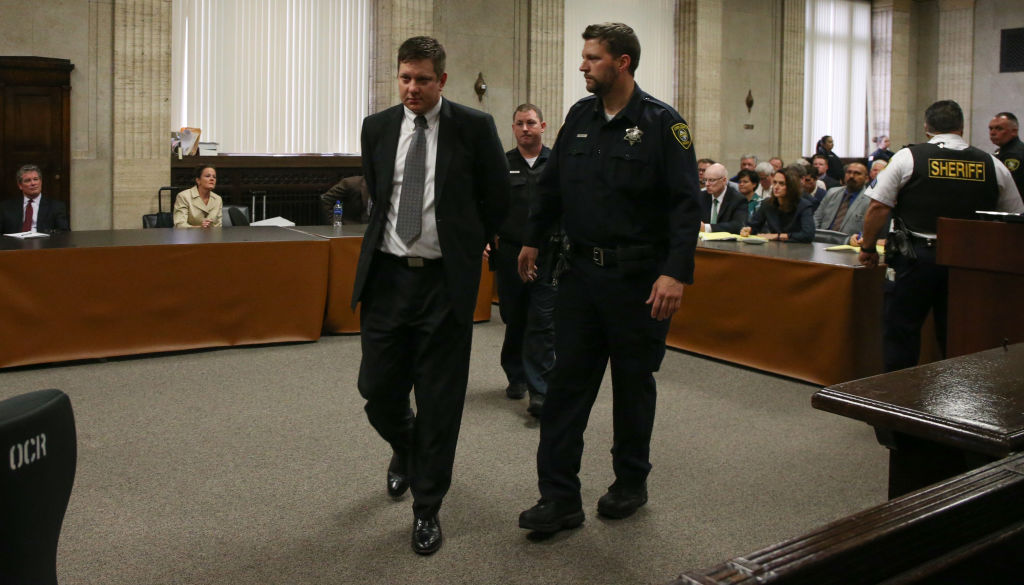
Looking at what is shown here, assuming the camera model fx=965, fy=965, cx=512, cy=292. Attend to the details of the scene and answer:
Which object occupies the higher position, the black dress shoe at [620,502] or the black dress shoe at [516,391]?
the black dress shoe at [516,391]

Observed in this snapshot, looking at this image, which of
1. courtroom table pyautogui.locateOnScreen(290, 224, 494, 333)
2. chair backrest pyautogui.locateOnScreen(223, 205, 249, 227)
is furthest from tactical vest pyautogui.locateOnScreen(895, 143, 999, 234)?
chair backrest pyautogui.locateOnScreen(223, 205, 249, 227)

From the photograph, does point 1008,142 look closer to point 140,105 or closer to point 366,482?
point 366,482

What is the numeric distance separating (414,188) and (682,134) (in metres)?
0.88

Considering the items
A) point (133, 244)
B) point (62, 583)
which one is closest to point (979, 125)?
point (133, 244)

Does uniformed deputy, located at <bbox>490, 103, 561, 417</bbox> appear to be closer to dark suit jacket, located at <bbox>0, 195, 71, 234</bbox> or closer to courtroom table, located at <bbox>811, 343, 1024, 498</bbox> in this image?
courtroom table, located at <bbox>811, 343, 1024, 498</bbox>

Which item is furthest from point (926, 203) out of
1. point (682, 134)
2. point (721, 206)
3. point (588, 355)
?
point (721, 206)

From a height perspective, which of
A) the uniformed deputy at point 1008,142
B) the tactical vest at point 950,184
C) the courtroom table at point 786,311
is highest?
the uniformed deputy at point 1008,142

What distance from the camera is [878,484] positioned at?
3.84 meters

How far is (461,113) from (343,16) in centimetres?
891

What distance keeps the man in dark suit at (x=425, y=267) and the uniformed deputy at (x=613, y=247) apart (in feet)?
1.03

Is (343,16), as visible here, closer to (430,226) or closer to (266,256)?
(266,256)

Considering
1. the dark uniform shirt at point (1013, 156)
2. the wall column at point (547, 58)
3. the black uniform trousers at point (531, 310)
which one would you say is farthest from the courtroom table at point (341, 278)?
the wall column at point (547, 58)

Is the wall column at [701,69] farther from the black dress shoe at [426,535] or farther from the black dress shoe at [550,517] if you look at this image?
the black dress shoe at [426,535]

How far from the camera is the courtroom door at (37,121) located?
9.15 m
